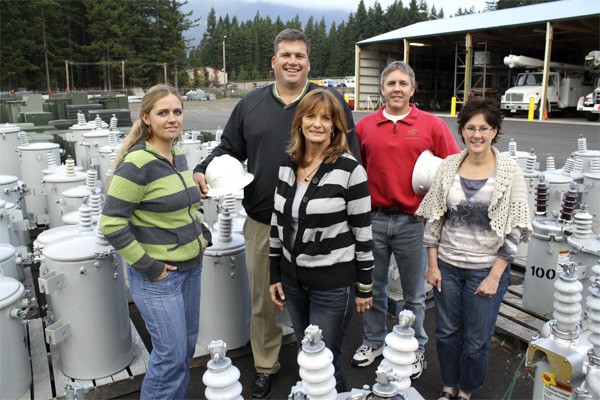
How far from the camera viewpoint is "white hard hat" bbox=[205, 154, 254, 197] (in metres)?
2.68

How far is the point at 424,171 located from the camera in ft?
9.91

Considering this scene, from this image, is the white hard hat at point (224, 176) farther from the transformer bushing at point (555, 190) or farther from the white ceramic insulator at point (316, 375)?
the transformer bushing at point (555, 190)

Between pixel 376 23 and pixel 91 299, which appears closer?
pixel 91 299

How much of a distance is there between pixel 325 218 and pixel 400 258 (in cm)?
119

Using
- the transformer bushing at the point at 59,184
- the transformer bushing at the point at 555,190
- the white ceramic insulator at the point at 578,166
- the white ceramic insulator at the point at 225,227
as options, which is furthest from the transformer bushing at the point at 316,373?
the white ceramic insulator at the point at 578,166

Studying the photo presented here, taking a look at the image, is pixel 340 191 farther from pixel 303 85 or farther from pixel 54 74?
pixel 54 74

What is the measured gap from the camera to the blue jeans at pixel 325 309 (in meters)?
2.39

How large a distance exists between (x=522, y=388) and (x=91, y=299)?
2955mm

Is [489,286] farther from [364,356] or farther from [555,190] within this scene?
[555,190]

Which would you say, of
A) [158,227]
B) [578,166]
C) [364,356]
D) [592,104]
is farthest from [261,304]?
[592,104]

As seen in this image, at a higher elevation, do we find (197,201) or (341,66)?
(341,66)

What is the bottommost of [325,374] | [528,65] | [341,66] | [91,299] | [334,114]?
[91,299]

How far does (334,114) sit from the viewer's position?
2291 millimetres

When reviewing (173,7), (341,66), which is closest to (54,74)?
(173,7)
